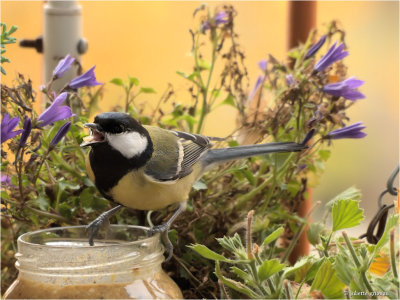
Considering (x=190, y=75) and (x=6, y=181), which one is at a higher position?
(x=190, y=75)

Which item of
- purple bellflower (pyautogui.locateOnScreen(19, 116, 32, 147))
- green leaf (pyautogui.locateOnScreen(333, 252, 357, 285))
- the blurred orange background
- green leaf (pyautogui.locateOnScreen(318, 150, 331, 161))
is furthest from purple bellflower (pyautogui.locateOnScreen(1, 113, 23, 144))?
the blurred orange background

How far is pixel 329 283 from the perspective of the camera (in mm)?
569

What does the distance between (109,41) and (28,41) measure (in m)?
0.86

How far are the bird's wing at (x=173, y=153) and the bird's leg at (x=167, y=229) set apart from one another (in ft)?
0.13

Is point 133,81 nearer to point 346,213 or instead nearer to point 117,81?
point 117,81

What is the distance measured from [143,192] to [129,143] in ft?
0.19

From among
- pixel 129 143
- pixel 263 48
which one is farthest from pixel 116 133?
pixel 263 48

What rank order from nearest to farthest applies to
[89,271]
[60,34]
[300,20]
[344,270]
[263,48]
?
[344,270] → [89,271] → [60,34] → [300,20] → [263,48]

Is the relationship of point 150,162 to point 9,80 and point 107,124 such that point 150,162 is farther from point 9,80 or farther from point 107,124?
point 9,80

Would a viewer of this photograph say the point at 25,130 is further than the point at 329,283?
Yes

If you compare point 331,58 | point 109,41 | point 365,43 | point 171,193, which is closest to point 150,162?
point 171,193

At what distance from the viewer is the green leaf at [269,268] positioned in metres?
0.55

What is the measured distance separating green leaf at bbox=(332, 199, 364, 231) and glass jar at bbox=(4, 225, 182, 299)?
202mm

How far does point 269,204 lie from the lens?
940 millimetres
